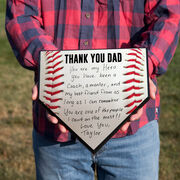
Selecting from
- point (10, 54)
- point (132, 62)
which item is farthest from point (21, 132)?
point (10, 54)

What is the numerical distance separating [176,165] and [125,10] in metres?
2.21

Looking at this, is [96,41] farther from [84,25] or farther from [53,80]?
[53,80]

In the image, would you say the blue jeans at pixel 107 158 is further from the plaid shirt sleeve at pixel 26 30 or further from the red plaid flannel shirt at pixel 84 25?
the plaid shirt sleeve at pixel 26 30

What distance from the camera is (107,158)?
140 centimetres

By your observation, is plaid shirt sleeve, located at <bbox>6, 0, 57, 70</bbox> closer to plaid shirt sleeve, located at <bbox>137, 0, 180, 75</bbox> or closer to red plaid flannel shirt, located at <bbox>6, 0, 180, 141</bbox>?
red plaid flannel shirt, located at <bbox>6, 0, 180, 141</bbox>

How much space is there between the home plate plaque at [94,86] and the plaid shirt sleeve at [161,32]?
0.12 meters

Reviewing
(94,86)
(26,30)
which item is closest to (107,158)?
(94,86)

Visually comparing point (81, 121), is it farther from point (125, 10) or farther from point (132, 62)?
point (125, 10)

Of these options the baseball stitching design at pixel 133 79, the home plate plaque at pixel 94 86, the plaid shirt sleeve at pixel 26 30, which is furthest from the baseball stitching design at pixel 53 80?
the baseball stitching design at pixel 133 79

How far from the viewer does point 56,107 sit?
121 centimetres

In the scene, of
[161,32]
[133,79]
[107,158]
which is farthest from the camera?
[107,158]

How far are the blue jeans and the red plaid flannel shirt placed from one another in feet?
0.16

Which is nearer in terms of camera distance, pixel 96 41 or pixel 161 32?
pixel 161 32

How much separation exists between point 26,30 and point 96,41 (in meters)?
0.30
